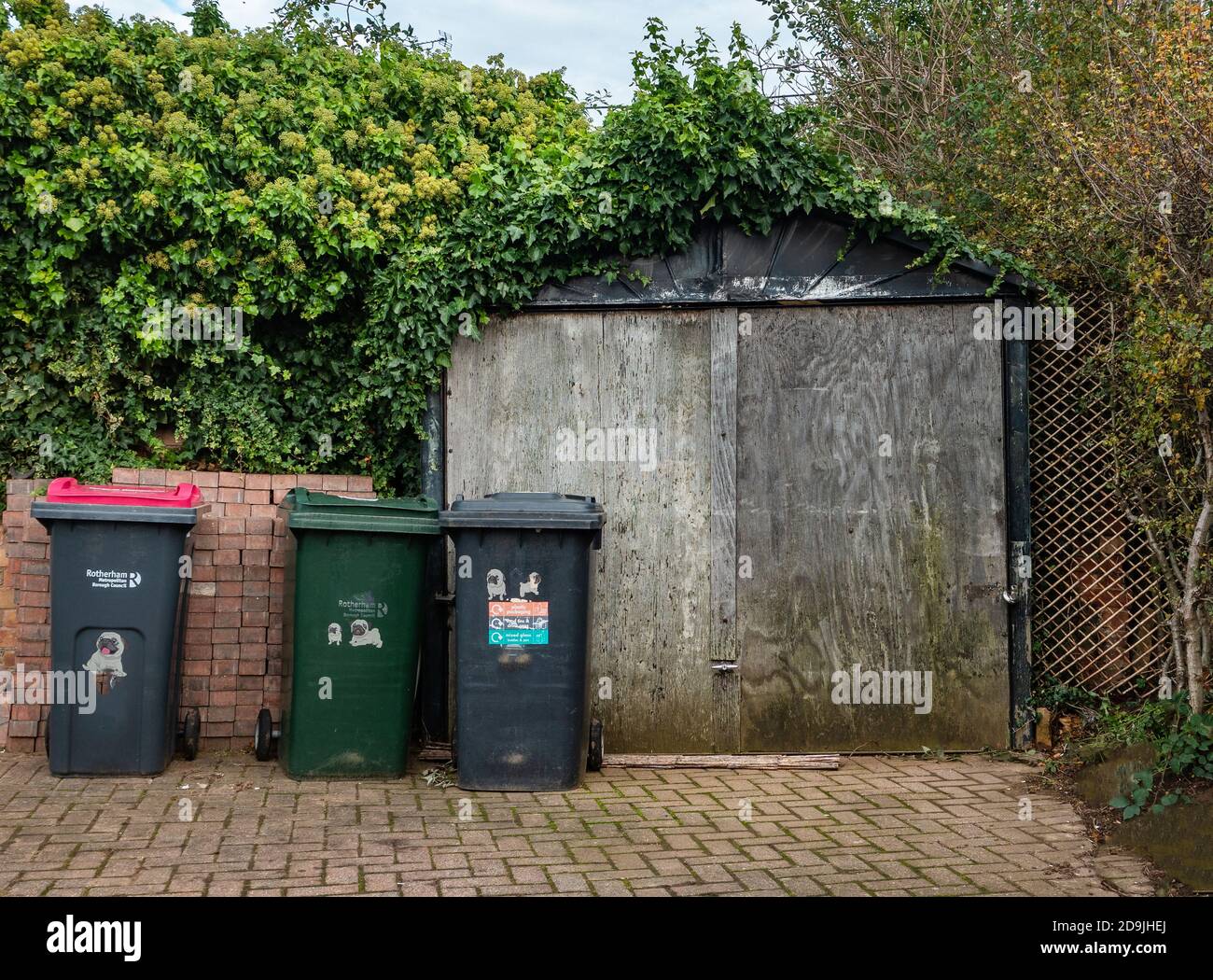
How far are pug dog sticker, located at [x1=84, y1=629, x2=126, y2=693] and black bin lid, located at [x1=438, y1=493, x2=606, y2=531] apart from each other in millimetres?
1732

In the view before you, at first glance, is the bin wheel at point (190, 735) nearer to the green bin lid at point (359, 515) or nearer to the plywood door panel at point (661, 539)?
the green bin lid at point (359, 515)

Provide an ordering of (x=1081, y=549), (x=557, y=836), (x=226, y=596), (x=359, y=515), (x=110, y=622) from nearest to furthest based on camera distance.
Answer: (x=557, y=836) < (x=110, y=622) < (x=359, y=515) < (x=226, y=596) < (x=1081, y=549)

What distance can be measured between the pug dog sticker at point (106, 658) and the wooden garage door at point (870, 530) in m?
3.30

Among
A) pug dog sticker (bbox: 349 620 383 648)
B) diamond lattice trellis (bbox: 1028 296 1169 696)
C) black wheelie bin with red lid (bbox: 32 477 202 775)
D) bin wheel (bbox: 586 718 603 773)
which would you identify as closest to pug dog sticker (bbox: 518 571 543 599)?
pug dog sticker (bbox: 349 620 383 648)

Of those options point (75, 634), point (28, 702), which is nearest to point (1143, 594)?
point (75, 634)

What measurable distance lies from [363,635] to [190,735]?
4.01 feet

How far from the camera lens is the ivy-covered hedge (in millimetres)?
6012

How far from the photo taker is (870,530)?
6156 millimetres

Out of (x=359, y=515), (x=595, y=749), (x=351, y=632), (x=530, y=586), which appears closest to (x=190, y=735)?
(x=351, y=632)

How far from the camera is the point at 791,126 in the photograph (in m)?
6.11

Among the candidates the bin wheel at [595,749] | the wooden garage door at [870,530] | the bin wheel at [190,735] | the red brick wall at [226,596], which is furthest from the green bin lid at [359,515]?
the wooden garage door at [870,530]

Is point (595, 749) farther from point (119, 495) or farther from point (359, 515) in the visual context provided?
point (119, 495)

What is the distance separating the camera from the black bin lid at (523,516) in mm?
5324

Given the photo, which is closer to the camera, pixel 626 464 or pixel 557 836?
pixel 557 836
